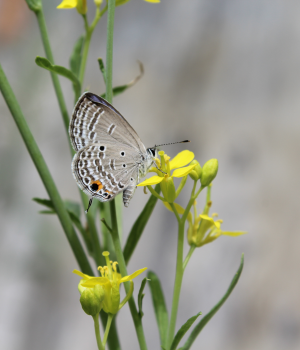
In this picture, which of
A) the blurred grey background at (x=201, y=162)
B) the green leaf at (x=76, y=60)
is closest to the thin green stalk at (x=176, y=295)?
the green leaf at (x=76, y=60)

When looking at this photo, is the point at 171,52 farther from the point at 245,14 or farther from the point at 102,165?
the point at 102,165

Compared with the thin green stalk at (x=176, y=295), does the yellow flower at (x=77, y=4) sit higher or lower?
higher

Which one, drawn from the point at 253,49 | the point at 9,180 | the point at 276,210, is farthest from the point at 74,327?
the point at 253,49

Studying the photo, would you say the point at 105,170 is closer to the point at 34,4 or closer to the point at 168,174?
the point at 168,174

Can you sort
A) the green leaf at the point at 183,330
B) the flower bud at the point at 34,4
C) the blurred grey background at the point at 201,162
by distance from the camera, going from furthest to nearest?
the blurred grey background at the point at 201,162 < the flower bud at the point at 34,4 < the green leaf at the point at 183,330

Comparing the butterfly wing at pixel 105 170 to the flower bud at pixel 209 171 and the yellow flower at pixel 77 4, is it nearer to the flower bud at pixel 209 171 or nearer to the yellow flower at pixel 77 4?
the flower bud at pixel 209 171

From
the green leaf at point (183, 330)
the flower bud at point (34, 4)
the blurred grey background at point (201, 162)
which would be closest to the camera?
the green leaf at point (183, 330)

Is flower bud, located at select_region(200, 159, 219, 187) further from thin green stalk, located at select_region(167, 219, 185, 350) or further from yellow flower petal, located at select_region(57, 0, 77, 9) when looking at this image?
yellow flower petal, located at select_region(57, 0, 77, 9)
